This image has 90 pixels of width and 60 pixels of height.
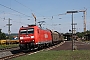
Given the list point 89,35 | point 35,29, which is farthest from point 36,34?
point 89,35

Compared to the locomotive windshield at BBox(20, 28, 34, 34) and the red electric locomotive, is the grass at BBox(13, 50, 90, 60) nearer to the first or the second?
the red electric locomotive

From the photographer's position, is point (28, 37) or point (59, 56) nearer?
point (59, 56)

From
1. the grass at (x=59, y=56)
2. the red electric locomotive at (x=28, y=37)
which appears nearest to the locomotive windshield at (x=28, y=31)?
the red electric locomotive at (x=28, y=37)

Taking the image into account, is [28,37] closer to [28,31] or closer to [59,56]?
[28,31]

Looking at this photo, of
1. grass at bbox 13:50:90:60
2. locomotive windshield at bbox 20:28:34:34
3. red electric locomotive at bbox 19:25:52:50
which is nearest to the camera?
grass at bbox 13:50:90:60

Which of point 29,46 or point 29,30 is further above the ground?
point 29,30

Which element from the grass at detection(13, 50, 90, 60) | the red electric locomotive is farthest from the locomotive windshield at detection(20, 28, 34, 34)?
the grass at detection(13, 50, 90, 60)

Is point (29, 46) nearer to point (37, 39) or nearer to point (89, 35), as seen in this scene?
point (37, 39)

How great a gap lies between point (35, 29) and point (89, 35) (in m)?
97.7

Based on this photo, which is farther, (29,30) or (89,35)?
(89,35)

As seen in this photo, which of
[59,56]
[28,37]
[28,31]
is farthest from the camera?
[28,31]

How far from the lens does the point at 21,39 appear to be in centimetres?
3531

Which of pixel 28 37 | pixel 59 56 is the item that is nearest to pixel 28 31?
pixel 28 37

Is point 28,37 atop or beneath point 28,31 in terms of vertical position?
beneath
